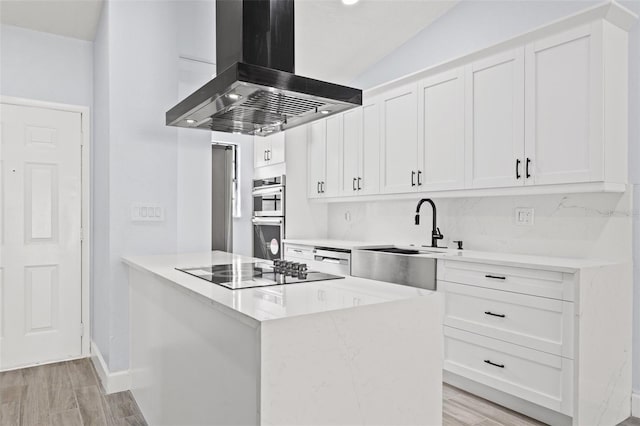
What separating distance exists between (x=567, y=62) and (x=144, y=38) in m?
2.73

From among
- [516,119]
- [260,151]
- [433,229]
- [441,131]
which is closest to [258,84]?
[516,119]

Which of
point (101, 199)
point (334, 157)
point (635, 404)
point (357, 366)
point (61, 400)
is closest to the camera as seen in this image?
point (357, 366)

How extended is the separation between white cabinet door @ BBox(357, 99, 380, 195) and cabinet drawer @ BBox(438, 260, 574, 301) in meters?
1.22

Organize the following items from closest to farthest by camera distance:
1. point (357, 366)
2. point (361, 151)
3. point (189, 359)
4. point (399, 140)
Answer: point (357, 366) → point (189, 359) → point (399, 140) → point (361, 151)

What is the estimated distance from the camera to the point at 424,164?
3537 millimetres

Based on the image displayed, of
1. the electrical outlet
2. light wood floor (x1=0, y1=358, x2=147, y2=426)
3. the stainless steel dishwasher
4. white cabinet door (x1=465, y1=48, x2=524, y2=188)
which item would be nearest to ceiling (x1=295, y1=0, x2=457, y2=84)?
white cabinet door (x1=465, y1=48, x2=524, y2=188)

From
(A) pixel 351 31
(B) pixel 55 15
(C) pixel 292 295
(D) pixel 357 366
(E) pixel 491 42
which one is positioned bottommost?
(D) pixel 357 366

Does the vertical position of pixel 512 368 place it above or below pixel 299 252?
below

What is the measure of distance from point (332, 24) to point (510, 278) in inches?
112

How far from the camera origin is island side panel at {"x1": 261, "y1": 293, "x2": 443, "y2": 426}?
3.98 feet

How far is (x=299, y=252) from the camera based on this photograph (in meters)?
4.38

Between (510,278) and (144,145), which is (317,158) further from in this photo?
(510,278)

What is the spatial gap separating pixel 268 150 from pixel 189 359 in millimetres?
3346

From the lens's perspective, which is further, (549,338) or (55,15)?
(55,15)
